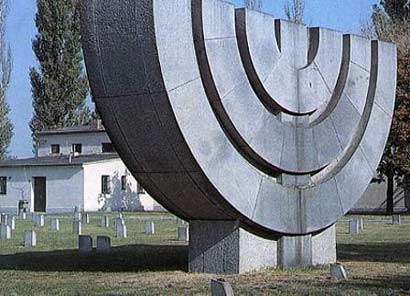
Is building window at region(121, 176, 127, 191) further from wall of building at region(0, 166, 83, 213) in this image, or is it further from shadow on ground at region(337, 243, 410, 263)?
shadow on ground at region(337, 243, 410, 263)

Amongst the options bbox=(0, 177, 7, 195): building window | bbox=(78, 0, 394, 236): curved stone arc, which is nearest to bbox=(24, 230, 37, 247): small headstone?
bbox=(78, 0, 394, 236): curved stone arc

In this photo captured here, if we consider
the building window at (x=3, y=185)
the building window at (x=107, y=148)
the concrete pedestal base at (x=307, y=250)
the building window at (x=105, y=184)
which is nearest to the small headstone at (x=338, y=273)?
the concrete pedestal base at (x=307, y=250)

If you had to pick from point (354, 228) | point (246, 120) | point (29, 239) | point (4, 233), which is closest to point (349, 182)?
point (246, 120)

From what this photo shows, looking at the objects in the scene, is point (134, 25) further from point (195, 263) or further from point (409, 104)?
point (409, 104)

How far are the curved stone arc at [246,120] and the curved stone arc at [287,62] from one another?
27cm

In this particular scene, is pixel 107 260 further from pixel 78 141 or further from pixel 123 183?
pixel 78 141

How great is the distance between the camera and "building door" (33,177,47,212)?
53844mm

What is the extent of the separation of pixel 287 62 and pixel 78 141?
4527 centimetres

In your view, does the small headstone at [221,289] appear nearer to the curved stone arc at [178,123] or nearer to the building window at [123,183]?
the curved stone arc at [178,123]

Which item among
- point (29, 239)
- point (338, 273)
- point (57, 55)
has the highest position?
point (57, 55)

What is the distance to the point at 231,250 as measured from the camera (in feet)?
45.6

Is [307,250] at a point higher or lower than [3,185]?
lower

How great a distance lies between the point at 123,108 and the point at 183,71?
1082mm

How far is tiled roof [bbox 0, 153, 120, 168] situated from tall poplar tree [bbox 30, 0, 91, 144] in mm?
4488
